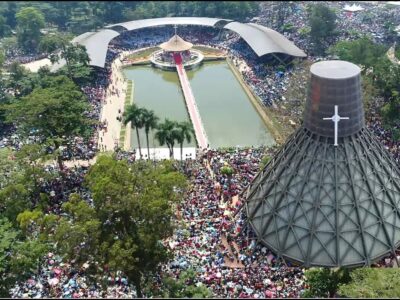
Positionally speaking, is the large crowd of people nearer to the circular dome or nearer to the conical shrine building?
the conical shrine building

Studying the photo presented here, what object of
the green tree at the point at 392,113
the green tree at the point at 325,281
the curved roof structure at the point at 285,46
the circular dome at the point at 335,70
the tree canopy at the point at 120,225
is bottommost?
the green tree at the point at 325,281

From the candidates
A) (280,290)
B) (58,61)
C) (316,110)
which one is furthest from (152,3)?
(280,290)

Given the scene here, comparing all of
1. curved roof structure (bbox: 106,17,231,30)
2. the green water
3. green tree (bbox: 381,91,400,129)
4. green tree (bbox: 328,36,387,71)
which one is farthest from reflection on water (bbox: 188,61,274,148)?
green tree (bbox: 328,36,387,71)

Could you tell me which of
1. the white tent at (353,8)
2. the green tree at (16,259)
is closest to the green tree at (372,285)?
the green tree at (16,259)

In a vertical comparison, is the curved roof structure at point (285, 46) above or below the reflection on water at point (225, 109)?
above

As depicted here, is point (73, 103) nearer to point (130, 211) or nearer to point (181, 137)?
point (181, 137)

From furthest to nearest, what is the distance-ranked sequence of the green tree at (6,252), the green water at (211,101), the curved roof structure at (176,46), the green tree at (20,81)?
1. the curved roof structure at (176,46)
2. the green tree at (20,81)
3. the green water at (211,101)
4. the green tree at (6,252)

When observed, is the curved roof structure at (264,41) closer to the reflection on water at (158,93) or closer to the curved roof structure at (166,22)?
the curved roof structure at (166,22)

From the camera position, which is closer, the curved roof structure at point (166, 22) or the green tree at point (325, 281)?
the green tree at point (325, 281)
